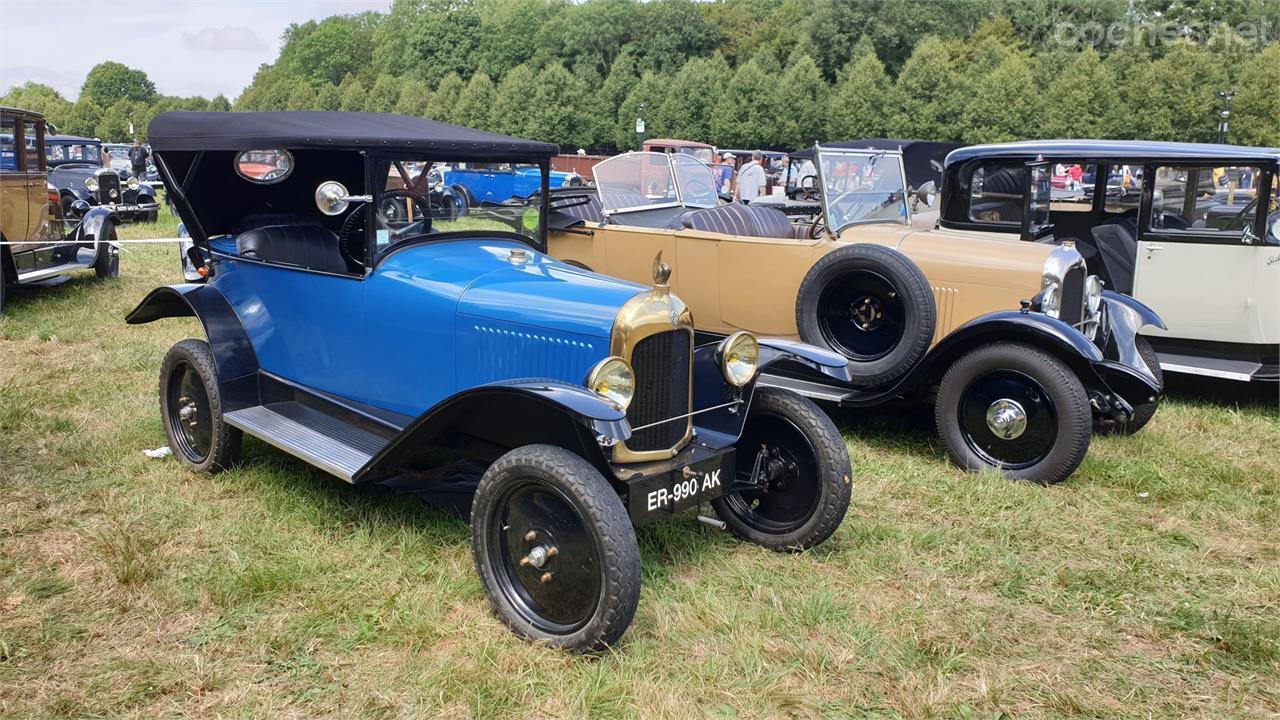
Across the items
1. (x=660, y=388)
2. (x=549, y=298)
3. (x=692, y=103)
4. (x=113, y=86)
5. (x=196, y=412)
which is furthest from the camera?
A: (x=113, y=86)

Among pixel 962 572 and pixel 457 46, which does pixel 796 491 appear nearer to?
pixel 962 572

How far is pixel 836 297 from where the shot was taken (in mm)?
5793

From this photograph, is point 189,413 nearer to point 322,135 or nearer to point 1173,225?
point 322,135

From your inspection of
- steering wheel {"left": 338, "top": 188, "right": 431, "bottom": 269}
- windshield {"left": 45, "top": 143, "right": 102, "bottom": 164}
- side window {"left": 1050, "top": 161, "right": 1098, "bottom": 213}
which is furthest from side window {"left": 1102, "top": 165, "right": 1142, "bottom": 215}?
windshield {"left": 45, "top": 143, "right": 102, "bottom": 164}

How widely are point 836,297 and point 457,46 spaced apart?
253 feet

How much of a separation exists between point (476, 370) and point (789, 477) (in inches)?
57.5

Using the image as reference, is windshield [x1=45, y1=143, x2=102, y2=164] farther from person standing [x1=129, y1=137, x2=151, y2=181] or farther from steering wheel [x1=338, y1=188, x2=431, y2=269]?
steering wheel [x1=338, y1=188, x2=431, y2=269]

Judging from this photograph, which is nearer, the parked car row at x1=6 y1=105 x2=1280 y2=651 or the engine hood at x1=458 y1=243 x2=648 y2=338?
the parked car row at x1=6 y1=105 x2=1280 y2=651

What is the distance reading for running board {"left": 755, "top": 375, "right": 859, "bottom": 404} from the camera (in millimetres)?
5609

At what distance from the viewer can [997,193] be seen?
7348mm

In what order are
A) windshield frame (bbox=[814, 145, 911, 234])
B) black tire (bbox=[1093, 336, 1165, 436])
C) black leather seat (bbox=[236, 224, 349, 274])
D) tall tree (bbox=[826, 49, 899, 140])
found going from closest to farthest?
1. black leather seat (bbox=[236, 224, 349, 274])
2. black tire (bbox=[1093, 336, 1165, 436])
3. windshield frame (bbox=[814, 145, 911, 234])
4. tall tree (bbox=[826, 49, 899, 140])

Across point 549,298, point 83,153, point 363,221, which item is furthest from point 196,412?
point 83,153

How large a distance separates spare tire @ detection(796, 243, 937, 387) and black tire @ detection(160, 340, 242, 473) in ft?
11.3

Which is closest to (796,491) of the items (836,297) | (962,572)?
(962,572)
